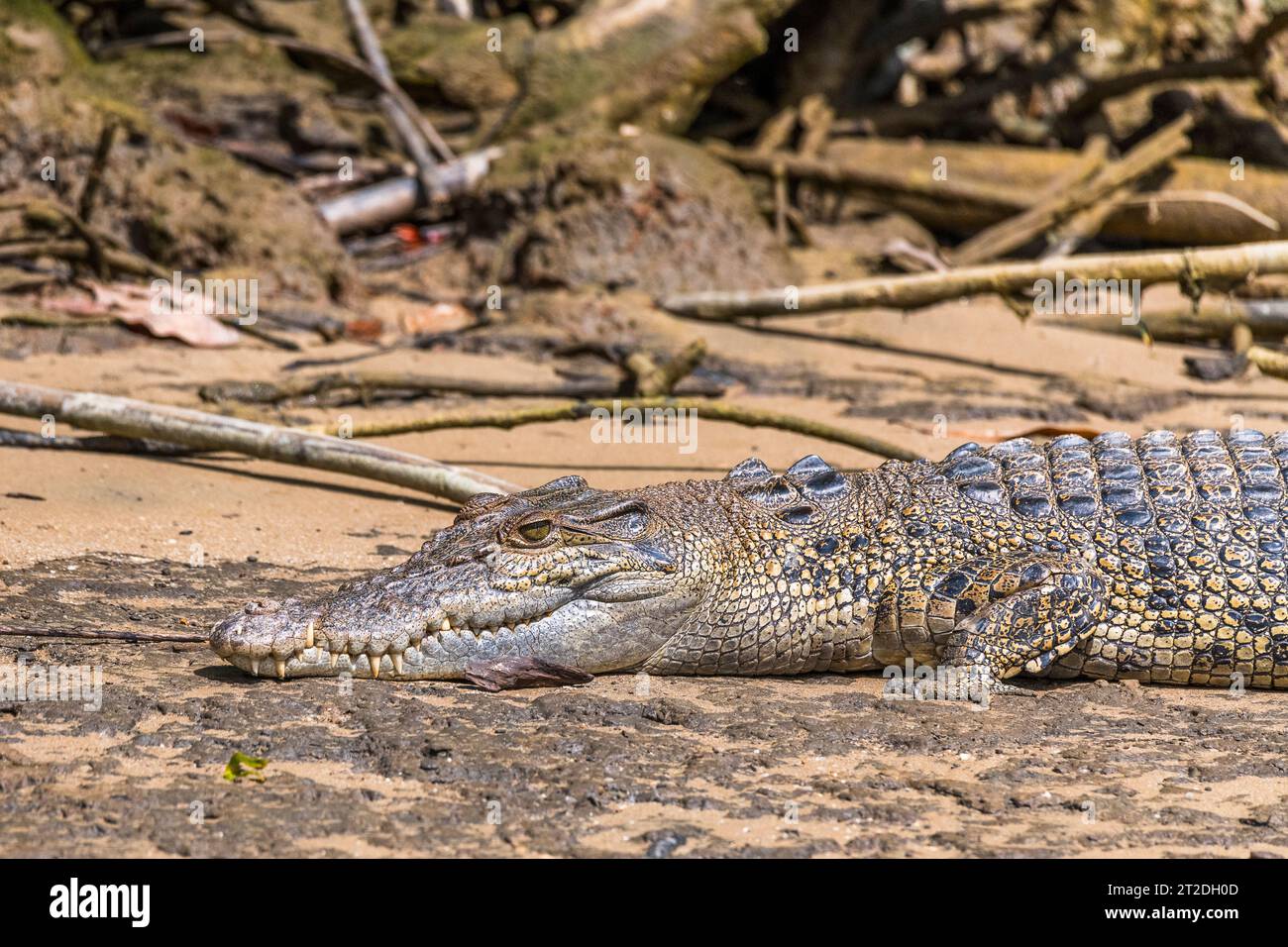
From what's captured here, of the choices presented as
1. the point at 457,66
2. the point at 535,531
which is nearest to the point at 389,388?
the point at 535,531

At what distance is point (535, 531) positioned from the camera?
14.6ft

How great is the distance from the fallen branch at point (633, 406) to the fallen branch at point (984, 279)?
1.87 meters

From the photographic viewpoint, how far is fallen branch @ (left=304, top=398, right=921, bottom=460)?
6594 millimetres

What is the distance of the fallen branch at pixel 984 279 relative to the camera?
25.3ft

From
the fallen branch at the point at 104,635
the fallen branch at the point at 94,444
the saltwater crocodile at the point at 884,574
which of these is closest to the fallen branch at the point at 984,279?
the saltwater crocodile at the point at 884,574

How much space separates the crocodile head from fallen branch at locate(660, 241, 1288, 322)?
3.98m

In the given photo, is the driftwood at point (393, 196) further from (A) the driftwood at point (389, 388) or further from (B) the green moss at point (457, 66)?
(A) the driftwood at point (389, 388)

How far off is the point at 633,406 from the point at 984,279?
2.41 m

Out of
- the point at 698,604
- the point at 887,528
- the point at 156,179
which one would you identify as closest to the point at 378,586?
the point at 698,604

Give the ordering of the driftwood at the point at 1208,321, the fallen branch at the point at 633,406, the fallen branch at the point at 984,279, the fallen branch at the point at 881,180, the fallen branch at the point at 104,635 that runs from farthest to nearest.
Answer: the fallen branch at the point at 881,180, the driftwood at the point at 1208,321, the fallen branch at the point at 984,279, the fallen branch at the point at 633,406, the fallen branch at the point at 104,635

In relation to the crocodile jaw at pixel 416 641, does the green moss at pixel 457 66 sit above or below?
above

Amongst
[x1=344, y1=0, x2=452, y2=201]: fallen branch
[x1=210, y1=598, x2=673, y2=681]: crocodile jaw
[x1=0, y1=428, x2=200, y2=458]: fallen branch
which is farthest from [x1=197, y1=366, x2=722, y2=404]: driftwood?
[x1=344, y1=0, x2=452, y2=201]: fallen branch

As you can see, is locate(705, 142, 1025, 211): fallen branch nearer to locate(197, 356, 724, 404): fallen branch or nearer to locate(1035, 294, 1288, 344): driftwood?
locate(1035, 294, 1288, 344): driftwood

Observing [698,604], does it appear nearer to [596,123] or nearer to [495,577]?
[495,577]
